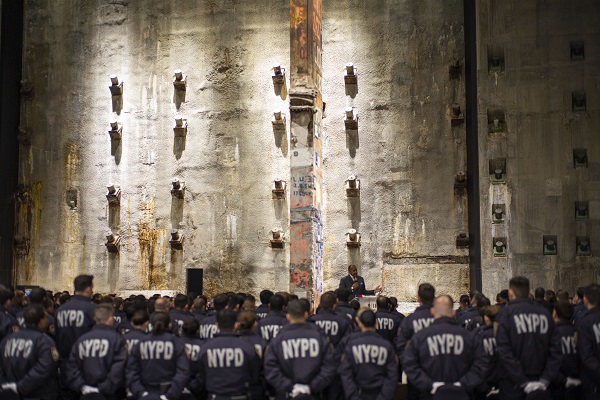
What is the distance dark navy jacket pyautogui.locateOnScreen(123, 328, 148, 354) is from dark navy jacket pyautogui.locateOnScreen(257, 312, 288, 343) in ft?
5.40

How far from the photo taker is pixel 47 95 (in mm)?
23500

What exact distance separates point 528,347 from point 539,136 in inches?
474

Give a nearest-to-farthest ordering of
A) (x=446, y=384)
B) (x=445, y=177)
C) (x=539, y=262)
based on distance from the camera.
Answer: (x=446, y=384), (x=539, y=262), (x=445, y=177)

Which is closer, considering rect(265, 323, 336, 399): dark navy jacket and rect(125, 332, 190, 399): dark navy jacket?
rect(265, 323, 336, 399): dark navy jacket

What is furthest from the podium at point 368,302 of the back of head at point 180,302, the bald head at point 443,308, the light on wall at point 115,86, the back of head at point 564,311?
the light on wall at point 115,86

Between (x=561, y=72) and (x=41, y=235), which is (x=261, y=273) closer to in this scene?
(x=41, y=235)

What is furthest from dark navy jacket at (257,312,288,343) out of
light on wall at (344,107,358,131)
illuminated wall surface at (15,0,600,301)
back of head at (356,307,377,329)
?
light on wall at (344,107,358,131)

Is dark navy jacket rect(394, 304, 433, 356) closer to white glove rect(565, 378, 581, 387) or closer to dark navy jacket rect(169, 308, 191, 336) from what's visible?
white glove rect(565, 378, 581, 387)

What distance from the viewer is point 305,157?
1767 centimetres

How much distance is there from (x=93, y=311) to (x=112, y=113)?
1388 cm

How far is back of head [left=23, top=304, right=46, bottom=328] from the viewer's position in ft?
29.1

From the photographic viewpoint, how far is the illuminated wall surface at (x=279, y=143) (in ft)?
64.8

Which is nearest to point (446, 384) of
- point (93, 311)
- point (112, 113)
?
point (93, 311)

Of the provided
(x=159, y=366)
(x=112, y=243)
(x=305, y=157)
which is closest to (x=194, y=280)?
(x=112, y=243)
